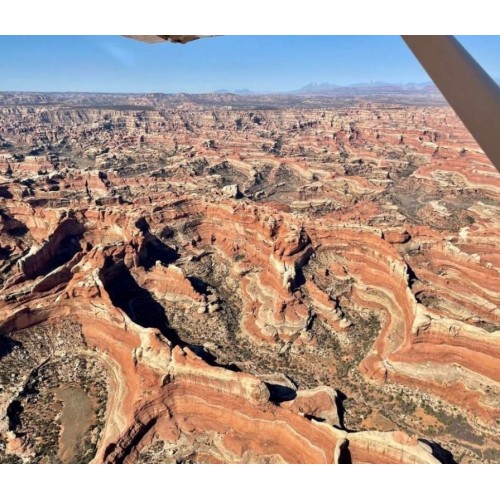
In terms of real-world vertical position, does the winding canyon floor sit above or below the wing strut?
below

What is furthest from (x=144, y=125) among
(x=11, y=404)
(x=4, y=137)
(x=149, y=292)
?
(x=11, y=404)

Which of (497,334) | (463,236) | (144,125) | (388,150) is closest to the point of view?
(497,334)

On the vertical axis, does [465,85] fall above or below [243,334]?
above

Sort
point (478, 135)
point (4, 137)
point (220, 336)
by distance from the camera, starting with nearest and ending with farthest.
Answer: point (478, 135)
point (220, 336)
point (4, 137)

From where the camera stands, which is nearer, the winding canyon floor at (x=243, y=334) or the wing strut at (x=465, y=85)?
A: the wing strut at (x=465, y=85)

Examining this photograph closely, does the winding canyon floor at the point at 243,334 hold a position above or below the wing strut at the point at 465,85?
below

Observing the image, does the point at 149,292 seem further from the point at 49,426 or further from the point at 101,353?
the point at 49,426

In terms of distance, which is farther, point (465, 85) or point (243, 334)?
point (243, 334)

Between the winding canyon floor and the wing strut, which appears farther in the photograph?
the winding canyon floor
